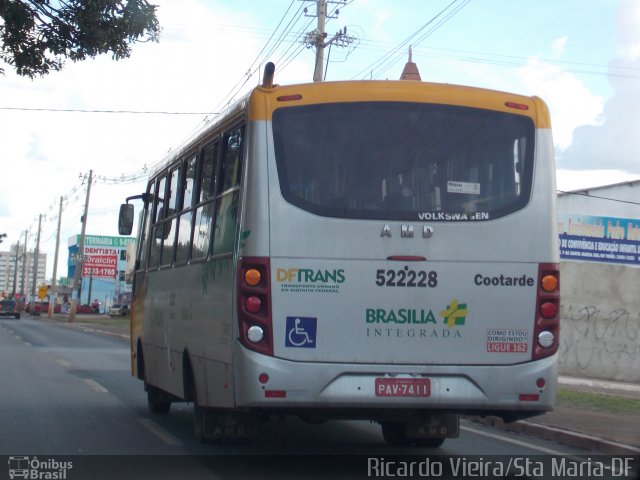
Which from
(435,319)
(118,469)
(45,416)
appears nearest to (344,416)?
(435,319)

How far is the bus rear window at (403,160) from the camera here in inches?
311

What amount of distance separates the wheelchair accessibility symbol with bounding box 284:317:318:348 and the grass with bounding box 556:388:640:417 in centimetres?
719

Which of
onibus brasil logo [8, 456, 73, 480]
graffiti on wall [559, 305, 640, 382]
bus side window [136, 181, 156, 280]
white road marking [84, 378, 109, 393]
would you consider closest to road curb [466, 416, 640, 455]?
bus side window [136, 181, 156, 280]

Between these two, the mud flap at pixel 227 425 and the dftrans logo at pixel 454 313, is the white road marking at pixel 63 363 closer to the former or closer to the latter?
the mud flap at pixel 227 425

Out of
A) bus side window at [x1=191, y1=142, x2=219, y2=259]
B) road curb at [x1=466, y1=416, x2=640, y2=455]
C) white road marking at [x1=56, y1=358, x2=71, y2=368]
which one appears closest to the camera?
bus side window at [x1=191, y1=142, x2=219, y2=259]

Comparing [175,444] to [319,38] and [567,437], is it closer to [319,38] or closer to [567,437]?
[567,437]

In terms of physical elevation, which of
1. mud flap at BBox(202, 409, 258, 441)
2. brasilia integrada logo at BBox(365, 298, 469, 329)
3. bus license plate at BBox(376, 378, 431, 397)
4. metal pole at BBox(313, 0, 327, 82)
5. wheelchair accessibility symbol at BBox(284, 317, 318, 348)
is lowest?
mud flap at BBox(202, 409, 258, 441)

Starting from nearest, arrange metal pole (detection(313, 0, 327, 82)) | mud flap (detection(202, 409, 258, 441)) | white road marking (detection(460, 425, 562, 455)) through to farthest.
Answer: mud flap (detection(202, 409, 258, 441)), white road marking (detection(460, 425, 562, 455)), metal pole (detection(313, 0, 327, 82))

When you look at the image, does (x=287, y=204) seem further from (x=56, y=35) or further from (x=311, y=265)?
(x=56, y=35)

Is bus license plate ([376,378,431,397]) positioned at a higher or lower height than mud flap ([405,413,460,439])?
higher

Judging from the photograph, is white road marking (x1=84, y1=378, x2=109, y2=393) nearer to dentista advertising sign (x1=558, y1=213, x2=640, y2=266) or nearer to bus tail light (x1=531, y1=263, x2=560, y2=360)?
bus tail light (x1=531, y1=263, x2=560, y2=360)

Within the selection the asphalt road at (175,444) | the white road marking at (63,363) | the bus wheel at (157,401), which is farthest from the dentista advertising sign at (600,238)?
the bus wheel at (157,401)

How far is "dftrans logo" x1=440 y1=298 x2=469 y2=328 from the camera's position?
788cm

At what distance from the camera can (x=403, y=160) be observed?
8062 millimetres
